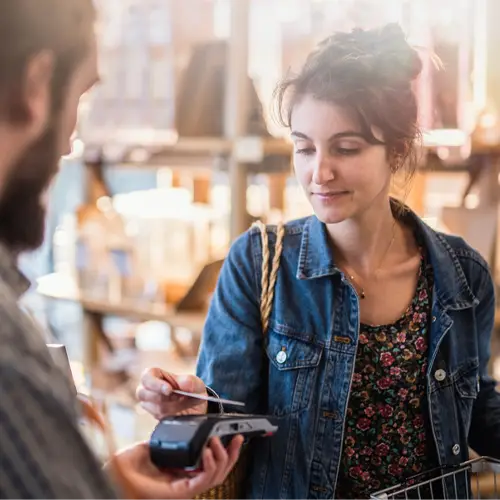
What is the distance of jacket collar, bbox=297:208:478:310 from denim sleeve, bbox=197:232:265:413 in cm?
10

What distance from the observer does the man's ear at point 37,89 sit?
633 mm

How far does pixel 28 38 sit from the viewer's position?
0.62m

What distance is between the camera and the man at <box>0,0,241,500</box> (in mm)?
553

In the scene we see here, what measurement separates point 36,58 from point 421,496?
3.52 ft

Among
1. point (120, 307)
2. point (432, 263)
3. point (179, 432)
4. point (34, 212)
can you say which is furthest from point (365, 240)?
point (120, 307)

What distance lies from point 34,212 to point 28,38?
0.16 m

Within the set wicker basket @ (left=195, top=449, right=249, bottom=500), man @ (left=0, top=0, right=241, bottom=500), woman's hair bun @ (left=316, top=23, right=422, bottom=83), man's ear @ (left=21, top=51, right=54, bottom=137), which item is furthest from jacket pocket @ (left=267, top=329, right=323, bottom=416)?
man's ear @ (left=21, top=51, right=54, bottom=137)

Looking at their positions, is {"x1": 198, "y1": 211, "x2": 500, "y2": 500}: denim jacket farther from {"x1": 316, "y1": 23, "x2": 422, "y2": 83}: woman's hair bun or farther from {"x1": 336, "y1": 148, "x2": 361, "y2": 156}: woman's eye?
{"x1": 316, "y1": 23, "x2": 422, "y2": 83}: woman's hair bun

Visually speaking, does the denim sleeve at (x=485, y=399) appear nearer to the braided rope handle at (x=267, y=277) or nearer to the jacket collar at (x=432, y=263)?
the jacket collar at (x=432, y=263)

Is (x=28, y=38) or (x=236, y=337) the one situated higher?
(x=28, y=38)

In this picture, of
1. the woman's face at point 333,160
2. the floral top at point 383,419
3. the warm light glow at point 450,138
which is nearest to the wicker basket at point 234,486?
the floral top at point 383,419

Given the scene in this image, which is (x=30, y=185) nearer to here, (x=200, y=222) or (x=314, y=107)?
(x=314, y=107)

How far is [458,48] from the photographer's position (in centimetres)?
226

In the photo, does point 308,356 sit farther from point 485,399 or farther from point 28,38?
point 28,38
